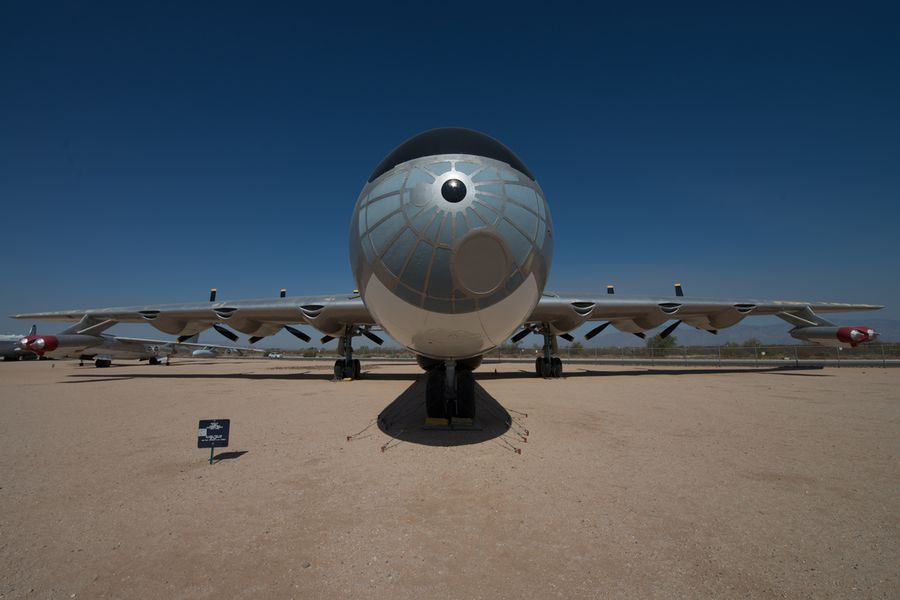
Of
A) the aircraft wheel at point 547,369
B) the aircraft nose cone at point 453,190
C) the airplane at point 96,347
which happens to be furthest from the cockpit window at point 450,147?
the airplane at point 96,347

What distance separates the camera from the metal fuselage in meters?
3.99

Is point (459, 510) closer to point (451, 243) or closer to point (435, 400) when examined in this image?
point (451, 243)

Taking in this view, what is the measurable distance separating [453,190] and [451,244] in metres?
0.58

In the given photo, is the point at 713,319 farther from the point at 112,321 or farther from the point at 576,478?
the point at 112,321

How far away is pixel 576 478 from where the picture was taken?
4.30 m

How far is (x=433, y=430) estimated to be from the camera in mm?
6723

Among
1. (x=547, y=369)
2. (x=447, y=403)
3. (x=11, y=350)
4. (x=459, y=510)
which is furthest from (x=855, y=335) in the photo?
(x=11, y=350)

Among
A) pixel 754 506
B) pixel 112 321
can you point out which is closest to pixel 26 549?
pixel 754 506

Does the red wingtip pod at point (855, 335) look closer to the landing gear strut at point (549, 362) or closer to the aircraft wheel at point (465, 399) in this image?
the landing gear strut at point (549, 362)

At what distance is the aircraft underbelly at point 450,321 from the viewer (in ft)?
14.8

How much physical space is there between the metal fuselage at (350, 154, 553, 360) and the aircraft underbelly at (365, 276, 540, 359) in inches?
0.6

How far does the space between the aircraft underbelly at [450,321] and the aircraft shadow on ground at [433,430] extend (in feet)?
5.63

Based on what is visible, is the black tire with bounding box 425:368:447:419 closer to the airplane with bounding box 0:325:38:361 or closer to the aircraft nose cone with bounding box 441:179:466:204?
the aircraft nose cone with bounding box 441:179:466:204

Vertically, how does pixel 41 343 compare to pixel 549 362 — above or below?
above
